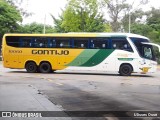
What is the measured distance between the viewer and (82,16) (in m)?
47.0

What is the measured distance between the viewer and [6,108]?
9.91 meters

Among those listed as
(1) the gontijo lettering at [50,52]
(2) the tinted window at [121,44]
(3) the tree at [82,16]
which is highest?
(3) the tree at [82,16]

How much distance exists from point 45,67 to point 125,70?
5506 mm

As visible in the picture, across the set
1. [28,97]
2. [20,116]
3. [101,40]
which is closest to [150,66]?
[101,40]

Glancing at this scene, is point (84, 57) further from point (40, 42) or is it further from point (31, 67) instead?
point (31, 67)

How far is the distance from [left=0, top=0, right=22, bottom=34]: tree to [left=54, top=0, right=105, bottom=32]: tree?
8485 mm

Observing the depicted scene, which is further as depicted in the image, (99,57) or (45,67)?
(45,67)

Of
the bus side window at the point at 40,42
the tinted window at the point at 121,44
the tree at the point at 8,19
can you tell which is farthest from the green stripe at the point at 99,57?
the tree at the point at 8,19

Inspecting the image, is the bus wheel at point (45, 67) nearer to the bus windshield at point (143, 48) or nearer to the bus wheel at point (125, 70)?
the bus wheel at point (125, 70)

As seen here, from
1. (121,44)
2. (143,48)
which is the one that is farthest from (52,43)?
(143,48)

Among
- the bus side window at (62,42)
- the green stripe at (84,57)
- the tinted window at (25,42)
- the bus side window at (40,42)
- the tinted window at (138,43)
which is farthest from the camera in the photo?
the tinted window at (25,42)

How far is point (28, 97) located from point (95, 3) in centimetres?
3506

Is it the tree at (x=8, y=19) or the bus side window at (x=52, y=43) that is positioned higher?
the tree at (x=8, y=19)

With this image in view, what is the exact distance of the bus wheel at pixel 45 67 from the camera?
26.5 metres
